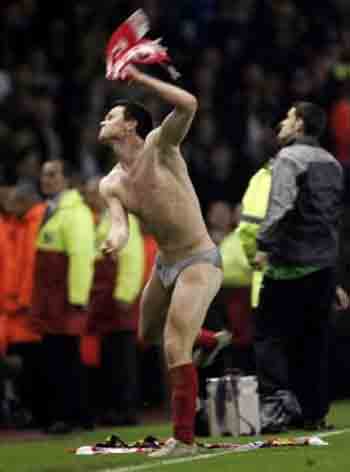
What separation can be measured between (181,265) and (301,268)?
2069mm

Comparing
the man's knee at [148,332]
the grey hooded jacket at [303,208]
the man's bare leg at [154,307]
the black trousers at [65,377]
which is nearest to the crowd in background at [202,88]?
the black trousers at [65,377]

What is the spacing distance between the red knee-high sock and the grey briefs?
607 mm

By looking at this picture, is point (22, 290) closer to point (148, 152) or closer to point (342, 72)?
point (148, 152)

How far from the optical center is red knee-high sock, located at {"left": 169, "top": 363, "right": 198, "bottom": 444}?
1205 centimetres

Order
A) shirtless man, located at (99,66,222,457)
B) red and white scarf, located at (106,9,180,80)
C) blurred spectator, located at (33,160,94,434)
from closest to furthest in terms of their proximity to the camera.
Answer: red and white scarf, located at (106,9,180,80) → shirtless man, located at (99,66,222,457) → blurred spectator, located at (33,160,94,434)

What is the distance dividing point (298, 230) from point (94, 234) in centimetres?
322

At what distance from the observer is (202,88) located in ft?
77.7

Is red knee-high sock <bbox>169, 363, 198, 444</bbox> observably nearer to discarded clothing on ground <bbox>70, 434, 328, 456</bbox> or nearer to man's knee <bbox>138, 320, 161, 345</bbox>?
discarded clothing on ground <bbox>70, 434, 328, 456</bbox>

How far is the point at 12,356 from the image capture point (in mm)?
17844

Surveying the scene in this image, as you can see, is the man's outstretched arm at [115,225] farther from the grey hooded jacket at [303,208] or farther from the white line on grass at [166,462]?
the grey hooded jacket at [303,208]

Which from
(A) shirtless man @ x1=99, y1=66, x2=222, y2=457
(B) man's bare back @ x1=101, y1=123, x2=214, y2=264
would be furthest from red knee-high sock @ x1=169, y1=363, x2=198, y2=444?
(B) man's bare back @ x1=101, y1=123, x2=214, y2=264

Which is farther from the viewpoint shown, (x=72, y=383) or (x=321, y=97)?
(x=321, y=97)

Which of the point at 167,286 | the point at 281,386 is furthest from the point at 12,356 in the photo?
the point at 167,286

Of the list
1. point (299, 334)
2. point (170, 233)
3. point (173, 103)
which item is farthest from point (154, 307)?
point (299, 334)
